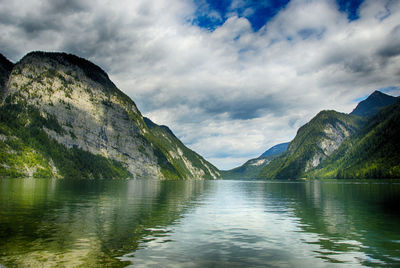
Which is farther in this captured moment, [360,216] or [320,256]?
[360,216]

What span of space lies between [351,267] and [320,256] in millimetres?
2757

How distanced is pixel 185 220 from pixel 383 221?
75.1 feet

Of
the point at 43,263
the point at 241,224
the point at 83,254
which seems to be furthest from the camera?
the point at 241,224

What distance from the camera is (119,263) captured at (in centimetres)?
1753

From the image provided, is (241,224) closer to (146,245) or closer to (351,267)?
(146,245)

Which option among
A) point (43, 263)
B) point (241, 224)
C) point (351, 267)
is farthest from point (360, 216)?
point (43, 263)

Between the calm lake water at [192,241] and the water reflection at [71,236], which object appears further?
the calm lake water at [192,241]

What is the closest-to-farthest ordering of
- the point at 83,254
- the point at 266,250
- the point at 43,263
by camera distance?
the point at 43,263
the point at 83,254
the point at 266,250

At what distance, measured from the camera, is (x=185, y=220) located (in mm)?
35906

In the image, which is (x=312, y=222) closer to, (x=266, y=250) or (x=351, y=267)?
(x=266, y=250)

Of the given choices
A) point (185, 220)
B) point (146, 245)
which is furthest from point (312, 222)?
point (146, 245)

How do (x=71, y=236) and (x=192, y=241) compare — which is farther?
(x=71, y=236)

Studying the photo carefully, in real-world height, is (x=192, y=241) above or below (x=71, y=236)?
below

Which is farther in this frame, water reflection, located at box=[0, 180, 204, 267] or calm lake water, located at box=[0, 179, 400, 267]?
calm lake water, located at box=[0, 179, 400, 267]
